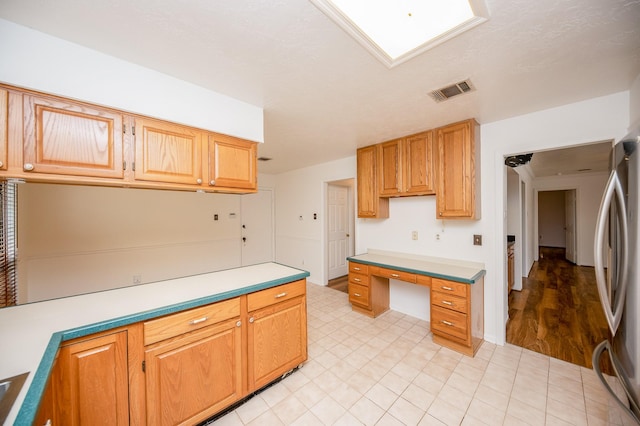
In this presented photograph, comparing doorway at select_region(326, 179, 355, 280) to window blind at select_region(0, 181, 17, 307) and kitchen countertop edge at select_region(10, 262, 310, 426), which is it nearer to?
kitchen countertop edge at select_region(10, 262, 310, 426)

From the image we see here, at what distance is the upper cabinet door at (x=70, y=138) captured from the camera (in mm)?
1269

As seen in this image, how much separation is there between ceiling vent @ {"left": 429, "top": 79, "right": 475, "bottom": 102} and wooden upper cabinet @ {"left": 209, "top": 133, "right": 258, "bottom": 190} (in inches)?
63.5

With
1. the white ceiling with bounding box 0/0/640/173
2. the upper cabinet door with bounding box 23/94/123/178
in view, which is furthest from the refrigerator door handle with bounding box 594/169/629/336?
the upper cabinet door with bounding box 23/94/123/178

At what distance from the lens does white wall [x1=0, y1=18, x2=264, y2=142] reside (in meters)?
1.23

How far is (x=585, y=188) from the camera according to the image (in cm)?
600

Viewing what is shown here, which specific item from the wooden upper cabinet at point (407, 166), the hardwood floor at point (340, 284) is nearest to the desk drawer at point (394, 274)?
the wooden upper cabinet at point (407, 166)

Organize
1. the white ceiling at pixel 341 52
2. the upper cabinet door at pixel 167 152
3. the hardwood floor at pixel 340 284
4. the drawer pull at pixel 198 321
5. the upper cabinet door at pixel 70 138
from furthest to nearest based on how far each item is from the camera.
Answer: the hardwood floor at pixel 340 284, the upper cabinet door at pixel 167 152, the drawer pull at pixel 198 321, the upper cabinet door at pixel 70 138, the white ceiling at pixel 341 52

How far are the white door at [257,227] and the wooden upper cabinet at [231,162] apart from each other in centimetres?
291

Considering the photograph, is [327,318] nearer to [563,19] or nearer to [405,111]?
[405,111]

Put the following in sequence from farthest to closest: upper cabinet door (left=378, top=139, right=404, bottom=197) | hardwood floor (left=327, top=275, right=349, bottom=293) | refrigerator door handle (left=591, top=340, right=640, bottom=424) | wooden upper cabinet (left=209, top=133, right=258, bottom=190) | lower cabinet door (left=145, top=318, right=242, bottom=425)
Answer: hardwood floor (left=327, top=275, right=349, bottom=293), upper cabinet door (left=378, top=139, right=404, bottom=197), wooden upper cabinet (left=209, top=133, right=258, bottom=190), lower cabinet door (left=145, top=318, right=242, bottom=425), refrigerator door handle (left=591, top=340, right=640, bottom=424)

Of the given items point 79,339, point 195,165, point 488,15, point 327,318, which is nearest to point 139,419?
point 79,339

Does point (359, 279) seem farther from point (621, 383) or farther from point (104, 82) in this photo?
point (104, 82)

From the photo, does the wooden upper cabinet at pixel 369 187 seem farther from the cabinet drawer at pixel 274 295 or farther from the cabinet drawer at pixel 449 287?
the cabinet drawer at pixel 274 295

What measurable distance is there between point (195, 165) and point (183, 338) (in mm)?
1201
